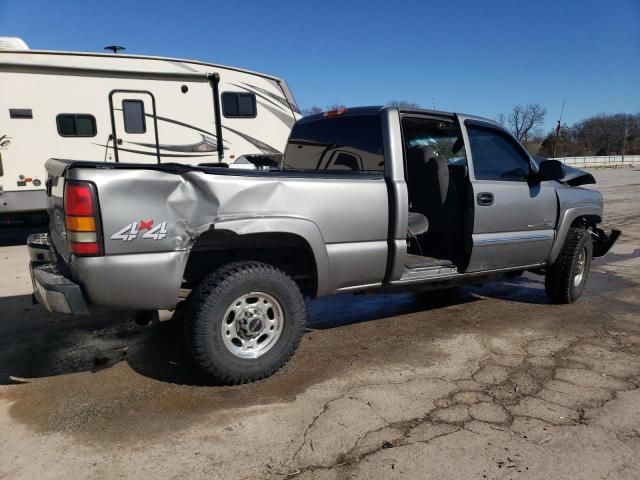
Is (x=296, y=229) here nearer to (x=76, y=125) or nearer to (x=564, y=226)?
(x=564, y=226)

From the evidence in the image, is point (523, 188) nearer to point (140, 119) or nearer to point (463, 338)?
point (463, 338)

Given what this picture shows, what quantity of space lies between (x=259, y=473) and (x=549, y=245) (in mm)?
3973

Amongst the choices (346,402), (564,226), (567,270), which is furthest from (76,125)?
(567,270)

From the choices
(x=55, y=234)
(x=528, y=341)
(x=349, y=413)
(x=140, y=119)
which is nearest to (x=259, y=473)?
(x=349, y=413)

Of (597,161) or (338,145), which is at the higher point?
(597,161)

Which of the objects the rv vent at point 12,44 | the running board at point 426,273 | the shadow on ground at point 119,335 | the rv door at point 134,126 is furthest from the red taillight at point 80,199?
the rv vent at point 12,44

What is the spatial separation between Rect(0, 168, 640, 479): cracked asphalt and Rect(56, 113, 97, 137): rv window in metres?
4.81

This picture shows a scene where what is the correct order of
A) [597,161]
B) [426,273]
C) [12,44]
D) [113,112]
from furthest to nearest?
[597,161] → [113,112] → [12,44] → [426,273]

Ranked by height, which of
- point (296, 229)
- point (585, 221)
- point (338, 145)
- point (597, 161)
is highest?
point (597, 161)

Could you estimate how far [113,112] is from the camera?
9109 millimetres

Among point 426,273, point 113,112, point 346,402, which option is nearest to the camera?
point 346,402

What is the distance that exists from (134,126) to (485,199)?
23.6ft

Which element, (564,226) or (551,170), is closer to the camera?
(551,170)

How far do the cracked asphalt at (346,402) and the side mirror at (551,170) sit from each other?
1441mm
